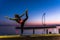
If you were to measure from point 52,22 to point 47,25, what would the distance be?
22 cm

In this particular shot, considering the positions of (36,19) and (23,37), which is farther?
(36,19)

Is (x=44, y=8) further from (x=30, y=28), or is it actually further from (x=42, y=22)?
(x=30, y=28)

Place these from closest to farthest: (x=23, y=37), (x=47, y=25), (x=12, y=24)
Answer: (x=23, y=37)
(x=12, y=24)
(x=47, y=25)

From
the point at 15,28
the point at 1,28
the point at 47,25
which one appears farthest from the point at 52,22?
the point at 1,28

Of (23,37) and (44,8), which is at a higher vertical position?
(44,8)

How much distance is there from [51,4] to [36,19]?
0.76 m

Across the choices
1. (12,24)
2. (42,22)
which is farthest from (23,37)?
(42,22)

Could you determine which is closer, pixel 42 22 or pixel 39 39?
pixel 39 39

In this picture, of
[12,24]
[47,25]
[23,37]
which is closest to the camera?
[23,37]

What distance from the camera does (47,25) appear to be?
5562 mm

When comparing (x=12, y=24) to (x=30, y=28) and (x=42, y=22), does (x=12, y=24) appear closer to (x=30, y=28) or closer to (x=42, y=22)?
(x=30, y=28)

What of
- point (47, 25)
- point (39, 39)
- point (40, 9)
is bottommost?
point (39, 39)

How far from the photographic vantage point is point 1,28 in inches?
215

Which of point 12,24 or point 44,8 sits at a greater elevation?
point 44,8
